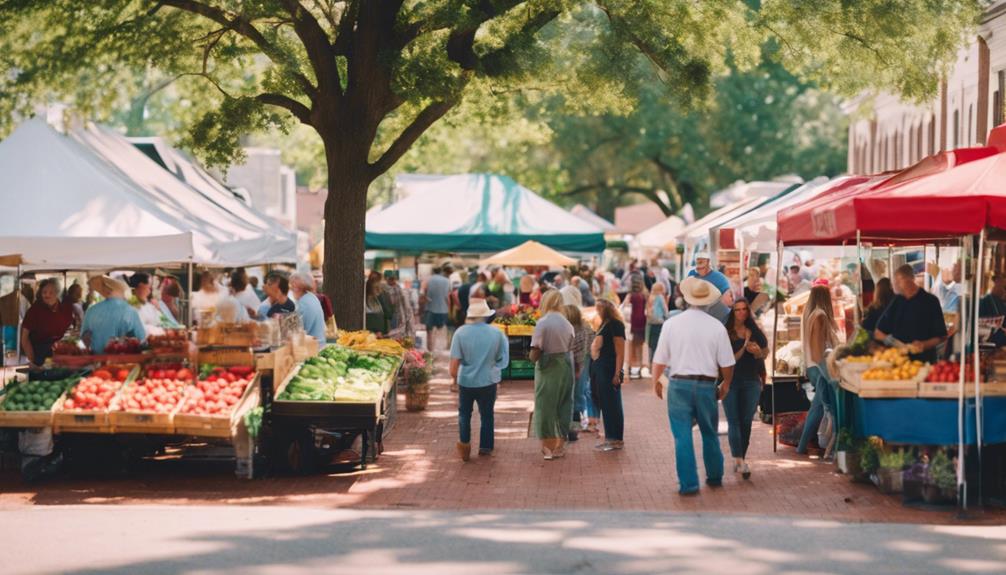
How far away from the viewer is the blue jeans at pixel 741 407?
13055mm

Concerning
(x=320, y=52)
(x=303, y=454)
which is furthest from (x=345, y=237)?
(x=303, y=454)

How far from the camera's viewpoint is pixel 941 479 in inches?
443

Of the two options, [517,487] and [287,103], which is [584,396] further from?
[287,103]

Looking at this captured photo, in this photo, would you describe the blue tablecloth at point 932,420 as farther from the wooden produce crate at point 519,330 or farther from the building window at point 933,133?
the building window at point 933,133

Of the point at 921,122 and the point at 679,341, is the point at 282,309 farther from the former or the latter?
the point at 921,122

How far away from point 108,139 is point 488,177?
12.0 m

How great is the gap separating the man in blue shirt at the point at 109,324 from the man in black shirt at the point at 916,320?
733 centimetres

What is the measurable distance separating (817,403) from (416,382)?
6.23 m

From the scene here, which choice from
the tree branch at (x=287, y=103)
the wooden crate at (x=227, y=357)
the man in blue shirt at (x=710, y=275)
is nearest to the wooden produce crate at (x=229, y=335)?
the wooden crate at (x=227, y=357)

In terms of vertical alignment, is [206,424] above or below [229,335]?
below

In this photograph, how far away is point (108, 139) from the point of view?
1812cm

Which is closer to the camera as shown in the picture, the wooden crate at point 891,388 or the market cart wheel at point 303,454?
the wooden crate at point 891,388

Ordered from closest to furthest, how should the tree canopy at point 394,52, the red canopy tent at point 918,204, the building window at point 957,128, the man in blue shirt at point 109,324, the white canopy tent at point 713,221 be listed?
the red canopy tent at point 918,204 < the man in blue shirt at point 109,324 < the tree canopy at point 394,52 < the white canopy tent at point 713,221 < the building window at point 957,128

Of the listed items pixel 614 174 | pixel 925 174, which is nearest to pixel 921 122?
pixel 925 174
